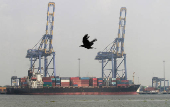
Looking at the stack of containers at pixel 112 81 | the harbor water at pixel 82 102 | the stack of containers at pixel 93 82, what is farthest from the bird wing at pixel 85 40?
the stack of containers at pixel 112 81

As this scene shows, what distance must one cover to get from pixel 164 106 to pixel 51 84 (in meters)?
64.5

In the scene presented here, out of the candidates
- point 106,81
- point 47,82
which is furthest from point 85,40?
point 106,81

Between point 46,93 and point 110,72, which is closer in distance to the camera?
point 46,93

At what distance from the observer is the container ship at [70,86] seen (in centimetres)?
12838

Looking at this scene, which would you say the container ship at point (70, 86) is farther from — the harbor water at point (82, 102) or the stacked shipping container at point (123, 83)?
the harbor water at point (82, 102)

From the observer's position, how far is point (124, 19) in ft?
455

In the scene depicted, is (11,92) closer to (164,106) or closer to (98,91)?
(98,91)

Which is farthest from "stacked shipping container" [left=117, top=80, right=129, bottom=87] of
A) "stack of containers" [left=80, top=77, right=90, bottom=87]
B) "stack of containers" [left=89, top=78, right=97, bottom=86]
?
"stack of containers" [left=80, top=77, right=90, bottom=87]

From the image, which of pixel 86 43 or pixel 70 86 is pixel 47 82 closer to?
pixel 70 86

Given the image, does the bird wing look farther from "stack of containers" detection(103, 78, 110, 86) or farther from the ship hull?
"stack of containers" detection(103, 78, 110, 86)

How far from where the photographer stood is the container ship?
128375 mm

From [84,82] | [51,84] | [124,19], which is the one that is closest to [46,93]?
[51,84]

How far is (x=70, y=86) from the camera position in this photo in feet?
424

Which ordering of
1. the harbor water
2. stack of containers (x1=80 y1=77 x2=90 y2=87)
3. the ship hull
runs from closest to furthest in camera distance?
1. the harbor water
2. the ship hull
3. stack of containers (x1=80 y1=77 x2=90 y2=87)
